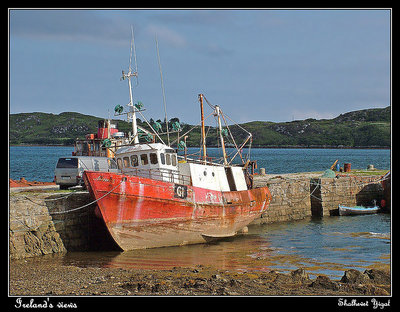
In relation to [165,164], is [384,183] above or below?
below

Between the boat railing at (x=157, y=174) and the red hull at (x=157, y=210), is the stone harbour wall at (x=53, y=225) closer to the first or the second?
the red hull at (x=157, y=210)

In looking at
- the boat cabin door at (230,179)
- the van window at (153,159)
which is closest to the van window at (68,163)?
the van window at (153,159)

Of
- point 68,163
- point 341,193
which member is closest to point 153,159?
point 68,163

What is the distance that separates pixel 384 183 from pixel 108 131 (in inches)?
825

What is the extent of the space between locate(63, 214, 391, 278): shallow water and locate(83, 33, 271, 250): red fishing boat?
0.71 meters

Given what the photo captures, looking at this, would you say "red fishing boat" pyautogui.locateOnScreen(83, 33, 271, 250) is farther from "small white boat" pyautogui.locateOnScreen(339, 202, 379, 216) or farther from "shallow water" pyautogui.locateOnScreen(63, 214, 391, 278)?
"small white boat" pyautogui.locateOnScreen(339, 202, 379, 216)

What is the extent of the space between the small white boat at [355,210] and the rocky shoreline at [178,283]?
17263mm

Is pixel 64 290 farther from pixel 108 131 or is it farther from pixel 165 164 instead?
pixel 108 131

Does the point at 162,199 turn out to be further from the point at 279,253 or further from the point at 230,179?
the point at 230,179

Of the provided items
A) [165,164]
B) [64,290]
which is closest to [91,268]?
[64,290]

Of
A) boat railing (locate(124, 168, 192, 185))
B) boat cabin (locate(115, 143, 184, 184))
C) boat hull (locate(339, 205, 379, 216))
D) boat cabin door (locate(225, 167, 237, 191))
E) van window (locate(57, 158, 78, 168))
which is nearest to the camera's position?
boat railing (locate(124, 168, 192, 185))

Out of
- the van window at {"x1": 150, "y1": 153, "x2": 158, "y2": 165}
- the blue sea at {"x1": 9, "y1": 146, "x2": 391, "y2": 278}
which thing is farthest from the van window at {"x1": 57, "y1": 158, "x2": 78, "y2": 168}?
the blue sea at {"x1": 9, "y1": 146, "x2": 391, "y2": 278}

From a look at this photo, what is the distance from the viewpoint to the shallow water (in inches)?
697

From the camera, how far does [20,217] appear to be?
17.9 m
